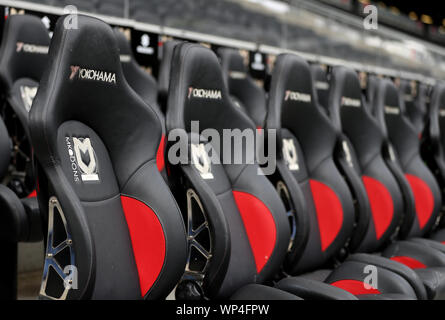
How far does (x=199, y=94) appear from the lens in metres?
1.39

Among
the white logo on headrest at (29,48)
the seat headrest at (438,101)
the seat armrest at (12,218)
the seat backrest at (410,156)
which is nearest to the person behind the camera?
the seat armrest at (12,218)

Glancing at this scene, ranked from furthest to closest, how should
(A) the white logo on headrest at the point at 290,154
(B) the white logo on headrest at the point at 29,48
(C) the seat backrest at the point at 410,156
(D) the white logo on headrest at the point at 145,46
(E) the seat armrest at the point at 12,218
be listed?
(D) the white logo on headrest at the point at 145,46 < (C) the seat backrest at the point at 410,156 < (B) the white logo on headrest at the point at 29,48 < (A) the white logo on headrest at the point at 290,154 < (E) the seat armrest at the point at 12,218

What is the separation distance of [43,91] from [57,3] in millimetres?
2169

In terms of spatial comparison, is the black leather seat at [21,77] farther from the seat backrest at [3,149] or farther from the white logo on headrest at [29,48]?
the seat backrest at [3,149]

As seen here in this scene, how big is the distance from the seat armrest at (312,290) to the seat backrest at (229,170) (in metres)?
0.15

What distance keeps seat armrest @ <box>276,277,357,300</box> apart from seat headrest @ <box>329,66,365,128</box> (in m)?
0.81

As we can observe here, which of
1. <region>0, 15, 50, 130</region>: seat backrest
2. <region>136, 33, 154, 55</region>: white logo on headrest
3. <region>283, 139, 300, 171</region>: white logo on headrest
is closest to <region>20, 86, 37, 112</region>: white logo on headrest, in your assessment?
<region>0, 15, 50, 130</region>: seat backrest

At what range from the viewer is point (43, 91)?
1.03 m

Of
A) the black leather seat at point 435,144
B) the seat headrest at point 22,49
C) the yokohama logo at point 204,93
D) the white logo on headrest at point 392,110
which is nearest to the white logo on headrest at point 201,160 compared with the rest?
the yokohama logo at point 204,93

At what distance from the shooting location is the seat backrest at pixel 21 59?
1942 millimetres

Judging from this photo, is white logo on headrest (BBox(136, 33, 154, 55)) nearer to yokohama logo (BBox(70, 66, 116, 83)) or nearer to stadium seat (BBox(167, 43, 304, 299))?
stadium seat (BBox(167, 43, 304, 299))

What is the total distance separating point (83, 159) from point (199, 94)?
0.37 m

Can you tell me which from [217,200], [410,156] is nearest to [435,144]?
[410,156]

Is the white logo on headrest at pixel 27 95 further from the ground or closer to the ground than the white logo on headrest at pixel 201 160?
further from the ground
